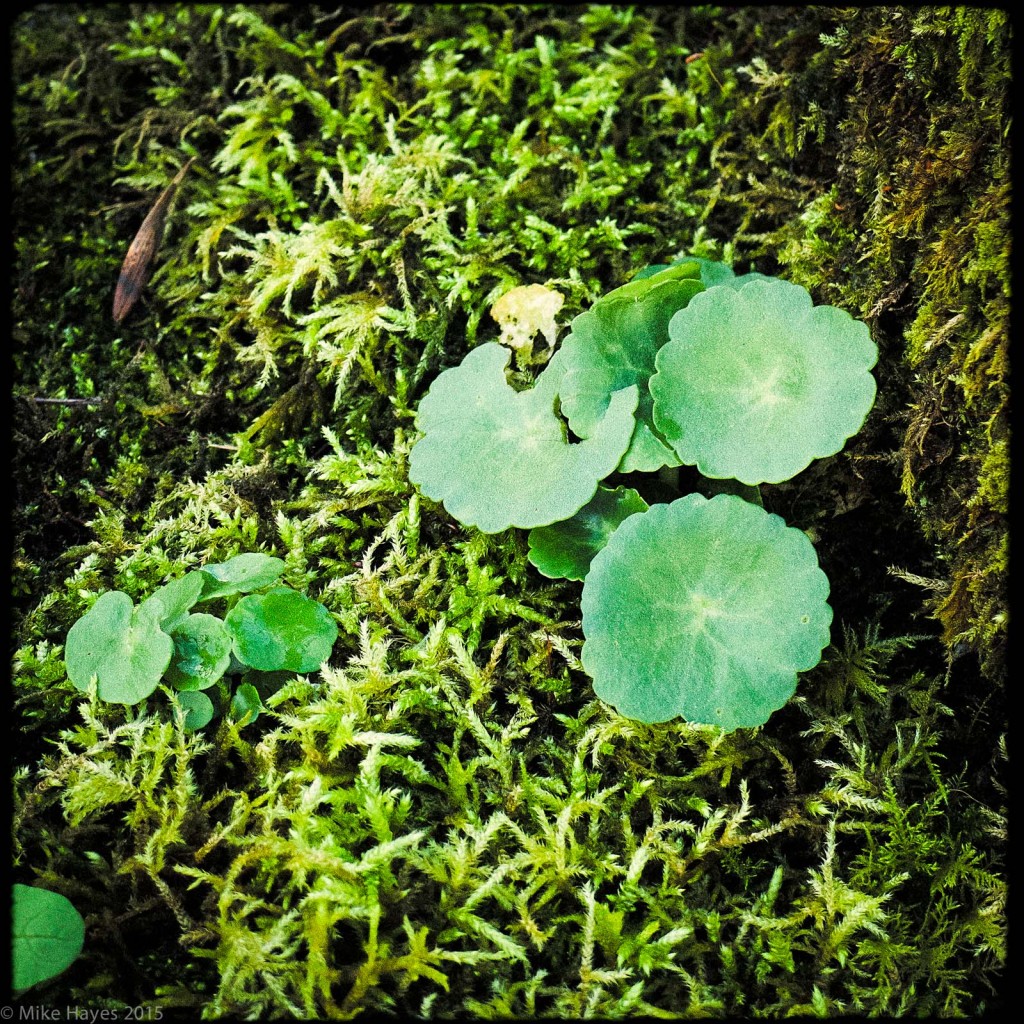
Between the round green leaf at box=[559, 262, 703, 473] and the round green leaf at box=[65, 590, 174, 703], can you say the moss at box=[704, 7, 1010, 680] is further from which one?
the round green leaf at box=[65, 590, 174, 703]

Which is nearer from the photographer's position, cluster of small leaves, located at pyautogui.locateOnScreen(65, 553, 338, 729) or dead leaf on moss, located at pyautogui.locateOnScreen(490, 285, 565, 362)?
cluster of small leaves, located at pyautogui.locateOnScreen(65, 553, 338, 729)

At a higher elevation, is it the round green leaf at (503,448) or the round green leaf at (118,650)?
the round green leaf at (503,448)

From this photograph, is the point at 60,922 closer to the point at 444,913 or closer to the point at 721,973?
the point at 444,913

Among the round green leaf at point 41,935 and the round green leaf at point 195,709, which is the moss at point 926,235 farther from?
the round green leaf at point 41,935

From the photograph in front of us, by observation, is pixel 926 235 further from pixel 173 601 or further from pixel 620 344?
pixel 173 601

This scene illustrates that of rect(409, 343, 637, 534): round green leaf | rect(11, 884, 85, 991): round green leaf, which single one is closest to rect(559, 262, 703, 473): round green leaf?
rect(409, 343, 637, 534): round green leaf

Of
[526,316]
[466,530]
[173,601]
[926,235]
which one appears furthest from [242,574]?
[926,235]

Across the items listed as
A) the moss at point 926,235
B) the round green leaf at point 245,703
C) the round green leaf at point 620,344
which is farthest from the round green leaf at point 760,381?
the round green leaf at point 245,703
